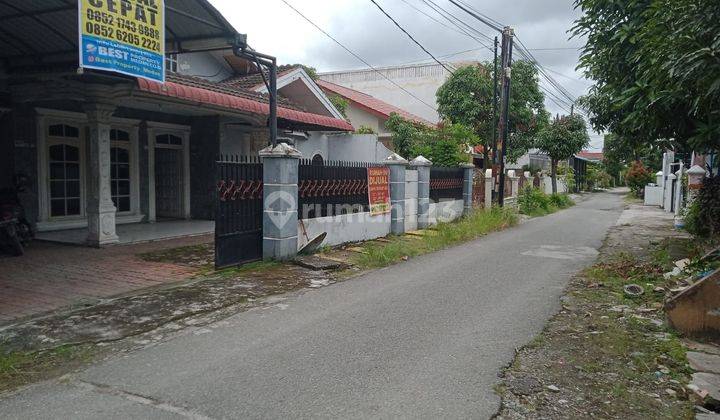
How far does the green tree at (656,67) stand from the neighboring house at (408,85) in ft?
65.4

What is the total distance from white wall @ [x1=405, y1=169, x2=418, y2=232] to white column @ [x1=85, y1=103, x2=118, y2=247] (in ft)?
22.1

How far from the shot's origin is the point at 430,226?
13977 millimetres

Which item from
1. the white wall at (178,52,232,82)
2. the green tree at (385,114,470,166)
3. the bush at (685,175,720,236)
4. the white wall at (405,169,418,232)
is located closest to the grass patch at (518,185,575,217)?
the green tree at (385,114,470,166)

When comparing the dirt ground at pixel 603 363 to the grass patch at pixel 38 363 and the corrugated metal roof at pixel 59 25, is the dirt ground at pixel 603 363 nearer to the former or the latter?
the grass patch at pixel 38 363

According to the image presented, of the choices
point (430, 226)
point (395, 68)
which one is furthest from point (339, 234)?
point (395, 68)

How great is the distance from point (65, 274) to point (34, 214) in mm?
3954

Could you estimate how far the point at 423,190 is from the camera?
13.6 metres

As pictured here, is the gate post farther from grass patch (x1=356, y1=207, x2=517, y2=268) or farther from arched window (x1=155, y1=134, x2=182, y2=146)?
arched window (x1=155, y1=134, x2=182, y2=146)

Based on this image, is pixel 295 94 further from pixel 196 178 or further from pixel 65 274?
pixel 65 274

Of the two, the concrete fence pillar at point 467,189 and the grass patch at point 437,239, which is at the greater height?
the concrete fence pillar at point 467,189

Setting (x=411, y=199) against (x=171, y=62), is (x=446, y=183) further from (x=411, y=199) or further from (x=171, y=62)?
(x=171, y=62)

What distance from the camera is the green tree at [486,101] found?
22.6 metres

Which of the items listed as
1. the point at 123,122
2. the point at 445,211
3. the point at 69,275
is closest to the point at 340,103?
the point at 445,211

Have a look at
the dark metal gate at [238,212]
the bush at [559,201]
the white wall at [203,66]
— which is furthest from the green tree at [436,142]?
the dark metal gate at [238,212]
